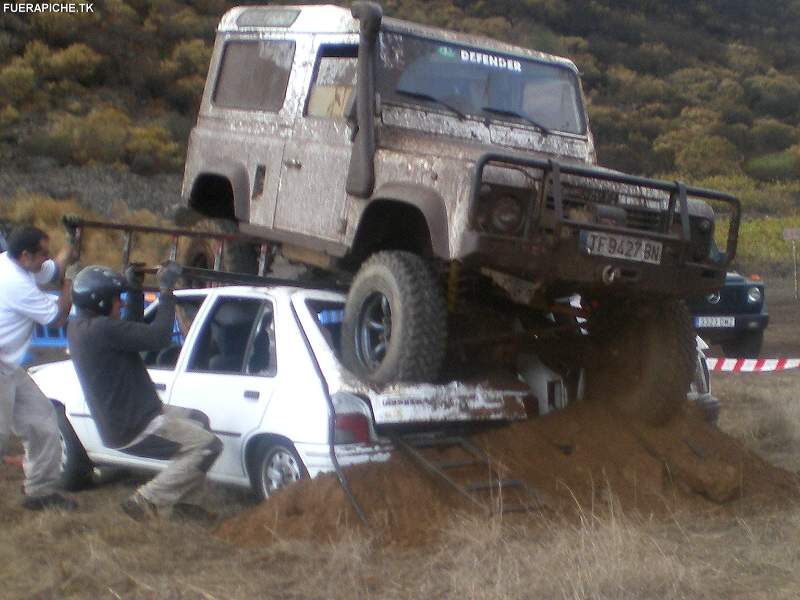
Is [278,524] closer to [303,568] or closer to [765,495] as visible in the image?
[303,568]

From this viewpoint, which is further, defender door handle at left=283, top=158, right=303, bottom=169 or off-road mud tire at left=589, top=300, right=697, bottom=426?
defender door handle at left=283, top=158, right=303, bottom=169

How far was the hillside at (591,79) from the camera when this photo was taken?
94.7 feet

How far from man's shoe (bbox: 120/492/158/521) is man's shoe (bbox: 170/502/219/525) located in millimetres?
101

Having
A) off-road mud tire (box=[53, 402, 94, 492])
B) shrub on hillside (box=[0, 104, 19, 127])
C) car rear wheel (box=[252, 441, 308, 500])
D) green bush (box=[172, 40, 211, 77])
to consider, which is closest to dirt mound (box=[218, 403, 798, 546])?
car rear wheel (box=[252, 441, 308, 500])

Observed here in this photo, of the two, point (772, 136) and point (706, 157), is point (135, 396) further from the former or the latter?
point (772, 136)

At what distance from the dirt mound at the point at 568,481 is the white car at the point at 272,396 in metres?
0.16

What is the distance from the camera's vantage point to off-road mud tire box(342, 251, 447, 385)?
641cm

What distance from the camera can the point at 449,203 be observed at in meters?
6.46

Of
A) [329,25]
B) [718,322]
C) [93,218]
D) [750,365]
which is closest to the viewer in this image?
Answer: [329,25]

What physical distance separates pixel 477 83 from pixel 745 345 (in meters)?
7.34

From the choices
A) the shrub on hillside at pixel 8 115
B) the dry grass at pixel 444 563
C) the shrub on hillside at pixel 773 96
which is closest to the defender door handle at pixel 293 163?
the dry grass at pixel 444 563

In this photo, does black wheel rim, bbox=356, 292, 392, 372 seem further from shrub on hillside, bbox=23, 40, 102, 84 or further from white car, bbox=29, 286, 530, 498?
shrub on hillside, bbox=23, 40, 102, 84

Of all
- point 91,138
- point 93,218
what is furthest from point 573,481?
point 91,138

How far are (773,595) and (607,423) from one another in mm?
1982
